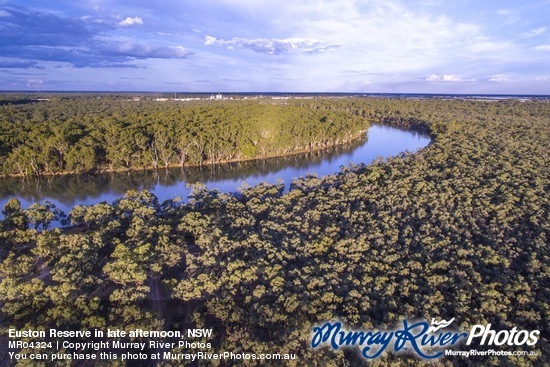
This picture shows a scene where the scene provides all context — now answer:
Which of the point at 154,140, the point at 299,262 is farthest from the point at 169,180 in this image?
the point at 299,262

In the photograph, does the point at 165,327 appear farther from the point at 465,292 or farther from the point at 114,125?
the point at 114,125

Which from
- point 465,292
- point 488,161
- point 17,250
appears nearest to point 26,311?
point 17,250

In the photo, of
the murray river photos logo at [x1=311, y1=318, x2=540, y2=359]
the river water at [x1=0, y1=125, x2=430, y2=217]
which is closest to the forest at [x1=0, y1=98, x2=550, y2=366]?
the murray river photos logo at [x1=311, y1=318, x2=540, y2=359]

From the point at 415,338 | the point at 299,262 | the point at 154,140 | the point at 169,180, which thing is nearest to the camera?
the point at 415,338

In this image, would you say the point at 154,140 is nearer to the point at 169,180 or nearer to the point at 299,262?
the point at 169,180

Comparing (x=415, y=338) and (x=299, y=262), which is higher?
(x=299, y=262)

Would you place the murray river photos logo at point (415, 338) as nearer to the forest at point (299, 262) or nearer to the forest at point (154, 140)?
the forest at point (299, 262)

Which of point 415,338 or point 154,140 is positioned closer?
point 415,338

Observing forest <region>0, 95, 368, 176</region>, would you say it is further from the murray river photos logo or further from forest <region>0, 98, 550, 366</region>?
the murray river photos logo
